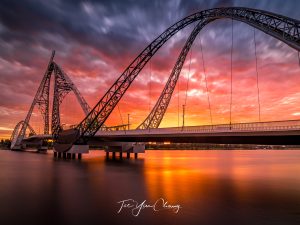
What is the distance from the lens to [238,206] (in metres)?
25.3

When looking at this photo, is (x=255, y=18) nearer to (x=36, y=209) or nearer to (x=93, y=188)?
(x=93, y=188)

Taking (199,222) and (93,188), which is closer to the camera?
(199,222)

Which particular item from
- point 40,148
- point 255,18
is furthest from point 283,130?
point 40,148

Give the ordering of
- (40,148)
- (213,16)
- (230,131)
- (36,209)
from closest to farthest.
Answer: (36,209), (230,131), (213,16), (40,148)

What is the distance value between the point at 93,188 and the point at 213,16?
4315 centimetres

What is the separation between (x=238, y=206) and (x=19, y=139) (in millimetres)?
188834

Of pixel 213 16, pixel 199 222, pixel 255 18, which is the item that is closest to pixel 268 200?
pixel 199 222

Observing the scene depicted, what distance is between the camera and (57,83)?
12631 cm

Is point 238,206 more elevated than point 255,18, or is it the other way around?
point 255,18

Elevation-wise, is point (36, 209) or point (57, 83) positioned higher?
point (57, 83)

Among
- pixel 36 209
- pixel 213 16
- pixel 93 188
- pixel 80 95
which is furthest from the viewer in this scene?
pixel 80 95

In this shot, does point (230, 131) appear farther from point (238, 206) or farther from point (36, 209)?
point (36, 209)

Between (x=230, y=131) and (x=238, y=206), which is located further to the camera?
(x=230, y=131)

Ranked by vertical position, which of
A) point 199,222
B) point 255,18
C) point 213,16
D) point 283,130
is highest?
point 213,16
